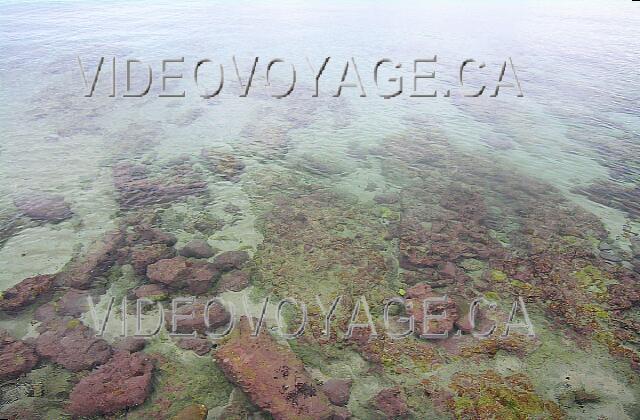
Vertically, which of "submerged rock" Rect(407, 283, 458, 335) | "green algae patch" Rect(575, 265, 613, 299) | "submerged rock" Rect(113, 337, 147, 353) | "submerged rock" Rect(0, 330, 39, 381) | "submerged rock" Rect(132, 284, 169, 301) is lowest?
"submerged rock" Rect(113, 337, 147, 353)

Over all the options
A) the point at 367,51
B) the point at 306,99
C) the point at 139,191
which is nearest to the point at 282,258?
the point at 139,191

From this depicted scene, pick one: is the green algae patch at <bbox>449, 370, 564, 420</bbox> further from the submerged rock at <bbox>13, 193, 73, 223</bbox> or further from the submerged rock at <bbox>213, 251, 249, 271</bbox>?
the submerged rock at <bbox>13, 193, 73, 223</bbox>

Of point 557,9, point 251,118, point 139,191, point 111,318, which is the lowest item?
point 111,318

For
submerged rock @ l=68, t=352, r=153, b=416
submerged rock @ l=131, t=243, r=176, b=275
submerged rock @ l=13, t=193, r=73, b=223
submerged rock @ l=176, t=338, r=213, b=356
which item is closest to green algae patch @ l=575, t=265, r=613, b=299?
submerged rock @ l=176, t=338, r=213, b=356

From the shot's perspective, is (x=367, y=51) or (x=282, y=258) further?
(x=367, y=51)

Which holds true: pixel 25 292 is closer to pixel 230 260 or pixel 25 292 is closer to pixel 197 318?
pixel 197 318

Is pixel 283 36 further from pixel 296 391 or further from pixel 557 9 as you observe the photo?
pixel 557 9

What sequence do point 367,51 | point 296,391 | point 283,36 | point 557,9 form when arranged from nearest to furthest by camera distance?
point 296,391
point 367,51
point 283,36
point 557,9
